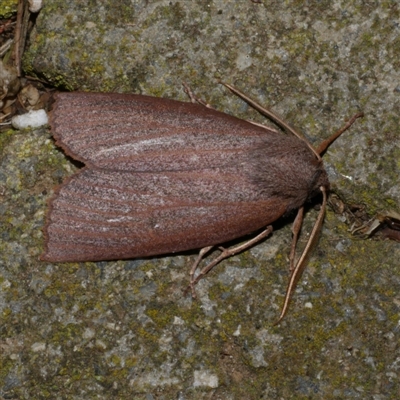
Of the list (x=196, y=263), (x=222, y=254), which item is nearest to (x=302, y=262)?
(x=222, y=254)

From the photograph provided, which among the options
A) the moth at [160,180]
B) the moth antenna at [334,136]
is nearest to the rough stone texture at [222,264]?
the moth antenna at [334,136]

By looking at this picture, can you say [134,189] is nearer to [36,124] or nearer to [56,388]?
[36,124]

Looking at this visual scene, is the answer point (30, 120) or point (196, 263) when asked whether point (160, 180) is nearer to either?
point (196, 263)

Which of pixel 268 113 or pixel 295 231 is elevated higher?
pixel 268 113

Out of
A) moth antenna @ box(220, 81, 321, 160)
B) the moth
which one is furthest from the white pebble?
moth antenna @ box(220, 81, 321, 160)

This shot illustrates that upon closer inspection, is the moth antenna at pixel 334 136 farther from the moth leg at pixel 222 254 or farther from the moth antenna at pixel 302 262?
the moth leg at pixel 222 254

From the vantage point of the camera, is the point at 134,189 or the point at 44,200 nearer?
the point at 134,189

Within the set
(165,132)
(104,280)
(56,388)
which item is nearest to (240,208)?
(165,132)
